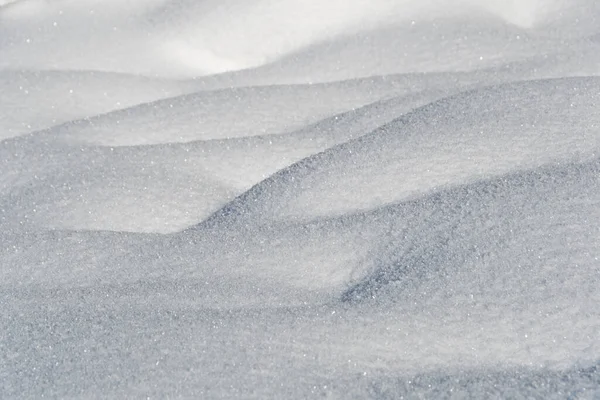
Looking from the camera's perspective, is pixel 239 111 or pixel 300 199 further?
pixel 239 111

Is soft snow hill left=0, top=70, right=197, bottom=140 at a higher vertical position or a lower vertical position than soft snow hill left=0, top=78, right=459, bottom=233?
higher

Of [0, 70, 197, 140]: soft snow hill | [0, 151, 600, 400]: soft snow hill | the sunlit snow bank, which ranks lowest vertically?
[0, 151, 600, 400]: soft snow hill

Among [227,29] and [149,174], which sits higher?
[227,29]

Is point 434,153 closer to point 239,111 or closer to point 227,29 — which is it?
point 239,111

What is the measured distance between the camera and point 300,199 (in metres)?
1.24

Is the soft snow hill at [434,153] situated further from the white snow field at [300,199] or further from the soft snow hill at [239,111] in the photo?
the soft snow hill at [239,111]

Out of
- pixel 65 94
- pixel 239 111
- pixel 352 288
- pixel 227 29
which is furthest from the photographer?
pixel 227 29

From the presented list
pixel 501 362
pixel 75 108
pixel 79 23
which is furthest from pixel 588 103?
pixel 79 23

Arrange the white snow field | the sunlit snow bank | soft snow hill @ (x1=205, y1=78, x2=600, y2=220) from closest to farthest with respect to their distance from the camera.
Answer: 1. the white snow field
2. soft snow hill @ (x1=205, y1=78, x2=600, y2=220)
3. the sunlit snow bank

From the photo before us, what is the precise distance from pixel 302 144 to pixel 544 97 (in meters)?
0.39

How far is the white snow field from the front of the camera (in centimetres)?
93

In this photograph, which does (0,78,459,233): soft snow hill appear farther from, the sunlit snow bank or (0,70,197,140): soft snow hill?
the sunlit snow bank

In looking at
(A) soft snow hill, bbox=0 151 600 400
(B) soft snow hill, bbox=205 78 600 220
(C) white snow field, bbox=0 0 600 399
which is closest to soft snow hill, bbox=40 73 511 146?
(C) white snow field, bbox=0 0 600 399

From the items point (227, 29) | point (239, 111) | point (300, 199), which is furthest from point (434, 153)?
point (227, 29)
